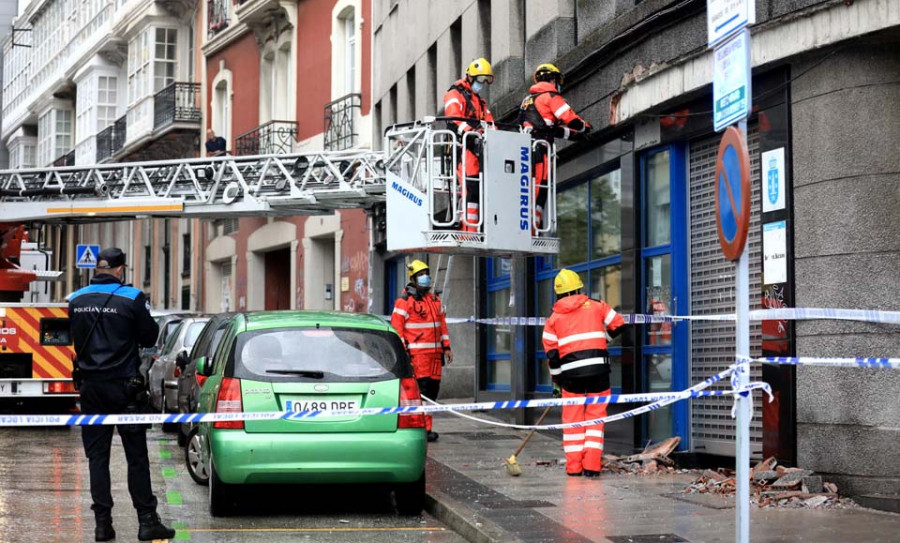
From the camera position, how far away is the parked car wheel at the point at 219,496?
10031 millimetres

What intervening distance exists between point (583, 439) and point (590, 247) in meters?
3.96

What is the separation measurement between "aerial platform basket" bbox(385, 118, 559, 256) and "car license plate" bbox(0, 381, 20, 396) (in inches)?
290

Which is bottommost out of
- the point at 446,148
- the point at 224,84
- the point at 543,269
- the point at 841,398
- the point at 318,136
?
the point at 841,398

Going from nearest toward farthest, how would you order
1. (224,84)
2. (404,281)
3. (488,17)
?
(488,17) → (404,281) → (224,84)

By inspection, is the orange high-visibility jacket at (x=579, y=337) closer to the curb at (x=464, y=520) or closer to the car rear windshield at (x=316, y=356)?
the curb at (x=464, y=520)

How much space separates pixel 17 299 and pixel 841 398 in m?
15.2

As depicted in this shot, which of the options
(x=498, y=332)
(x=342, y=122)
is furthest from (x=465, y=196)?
(x=342, y=122)

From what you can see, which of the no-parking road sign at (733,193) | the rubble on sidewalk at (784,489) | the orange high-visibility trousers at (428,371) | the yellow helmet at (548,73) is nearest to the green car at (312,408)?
the rubble on sidewalk at (784,489)

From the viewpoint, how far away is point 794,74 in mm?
10539

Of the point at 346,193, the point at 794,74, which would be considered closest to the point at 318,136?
the point at 346,193

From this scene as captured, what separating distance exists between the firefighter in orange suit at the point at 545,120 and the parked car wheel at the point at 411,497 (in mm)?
4460

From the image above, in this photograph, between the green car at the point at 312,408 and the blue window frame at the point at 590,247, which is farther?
the blue window frame at the point at 590,247

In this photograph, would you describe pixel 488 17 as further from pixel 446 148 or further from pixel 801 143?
pixel 801 143

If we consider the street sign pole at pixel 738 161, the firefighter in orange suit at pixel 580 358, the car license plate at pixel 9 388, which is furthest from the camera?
the car license plate at pixel 9 388
